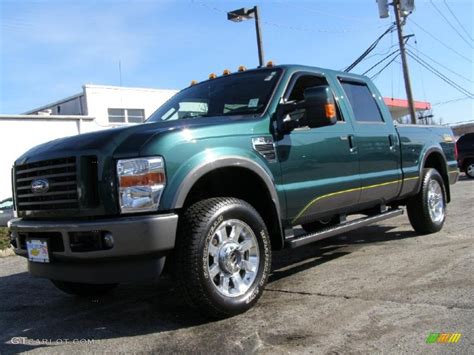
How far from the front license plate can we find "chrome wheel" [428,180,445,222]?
513cm

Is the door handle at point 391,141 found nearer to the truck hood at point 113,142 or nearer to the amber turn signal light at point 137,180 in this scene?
the truck hood at point 113,142

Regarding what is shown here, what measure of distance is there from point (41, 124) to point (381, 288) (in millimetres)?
20723

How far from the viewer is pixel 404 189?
6719mm

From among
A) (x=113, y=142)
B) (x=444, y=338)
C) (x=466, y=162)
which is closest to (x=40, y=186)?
(x=113, y=142)

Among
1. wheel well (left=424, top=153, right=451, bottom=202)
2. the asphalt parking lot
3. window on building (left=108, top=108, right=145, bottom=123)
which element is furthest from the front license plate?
window on building (left=108, top=108, right=145, bottom=123)

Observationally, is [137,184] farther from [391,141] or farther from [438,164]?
[438,164]

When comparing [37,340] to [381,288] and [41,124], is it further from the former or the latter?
[41,124]

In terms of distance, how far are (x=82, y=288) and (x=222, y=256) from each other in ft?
6.10

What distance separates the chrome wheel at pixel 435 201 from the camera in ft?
24.0

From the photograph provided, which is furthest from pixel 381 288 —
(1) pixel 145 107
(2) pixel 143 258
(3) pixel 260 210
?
(1) pixel 145 107

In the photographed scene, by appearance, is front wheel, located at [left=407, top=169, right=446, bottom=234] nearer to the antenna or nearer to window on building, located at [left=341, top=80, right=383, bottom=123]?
window on building, located at [left=341, top=80, right=383, bottom=123]

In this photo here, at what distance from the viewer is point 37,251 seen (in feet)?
13.4

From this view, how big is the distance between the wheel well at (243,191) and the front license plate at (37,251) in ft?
3.62

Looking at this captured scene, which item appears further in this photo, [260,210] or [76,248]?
[260,210]
